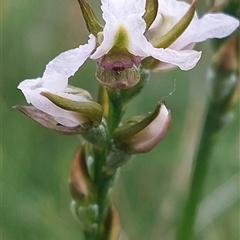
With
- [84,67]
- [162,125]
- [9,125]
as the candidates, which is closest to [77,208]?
[162,125]

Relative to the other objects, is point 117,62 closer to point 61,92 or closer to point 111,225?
point 61,92

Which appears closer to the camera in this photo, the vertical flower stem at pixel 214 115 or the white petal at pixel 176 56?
the white petal at pixel 176 56

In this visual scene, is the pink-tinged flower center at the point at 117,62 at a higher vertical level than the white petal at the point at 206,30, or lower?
higher

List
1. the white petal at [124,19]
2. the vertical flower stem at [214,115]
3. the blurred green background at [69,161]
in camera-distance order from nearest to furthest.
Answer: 1. the white petal at [124,19]
2. the vertical flower stem at [214,115]
3. the blurred green background at [69,161]

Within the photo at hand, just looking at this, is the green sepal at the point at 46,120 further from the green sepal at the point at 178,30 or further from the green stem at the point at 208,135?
the green stem at the point at 208,135

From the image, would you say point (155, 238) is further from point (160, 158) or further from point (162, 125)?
point (162, 125)

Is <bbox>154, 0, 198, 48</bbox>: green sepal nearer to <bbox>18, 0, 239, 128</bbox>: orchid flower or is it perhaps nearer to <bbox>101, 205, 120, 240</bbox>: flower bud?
<bbox>18, 0, 239, 128</bbox>: orchid flower

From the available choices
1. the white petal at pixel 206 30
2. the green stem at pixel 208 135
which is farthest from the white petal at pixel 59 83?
the green stem at pixel 208 135

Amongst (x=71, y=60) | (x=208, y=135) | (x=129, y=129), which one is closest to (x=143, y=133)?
(x=129, y=129)
